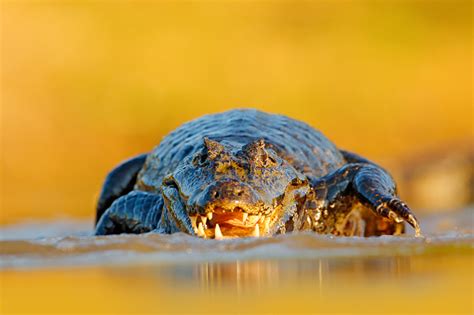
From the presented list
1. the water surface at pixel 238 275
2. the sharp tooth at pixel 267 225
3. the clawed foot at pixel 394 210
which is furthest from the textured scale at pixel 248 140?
the water surface at pixel 238 275

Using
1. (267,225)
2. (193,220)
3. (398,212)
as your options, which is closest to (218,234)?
(193,220)

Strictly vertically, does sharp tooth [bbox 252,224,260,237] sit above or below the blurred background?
below

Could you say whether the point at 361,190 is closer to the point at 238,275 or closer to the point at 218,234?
the point at 218,234

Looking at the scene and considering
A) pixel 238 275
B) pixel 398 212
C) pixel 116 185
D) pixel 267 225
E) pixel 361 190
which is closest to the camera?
pixel 238 275

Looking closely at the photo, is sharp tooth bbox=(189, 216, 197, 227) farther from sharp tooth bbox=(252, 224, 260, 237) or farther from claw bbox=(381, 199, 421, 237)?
claw bbox=(381, 199, 421, 237)

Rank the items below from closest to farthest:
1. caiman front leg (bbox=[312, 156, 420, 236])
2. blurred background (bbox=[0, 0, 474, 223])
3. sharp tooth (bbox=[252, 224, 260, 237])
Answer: sharp tooth (bbox=[252, 224, 260, 237]), caiman front leg (bbox=[312, 156, 420, 236]), blurred background (bbox=[0, 0, 474, 223])

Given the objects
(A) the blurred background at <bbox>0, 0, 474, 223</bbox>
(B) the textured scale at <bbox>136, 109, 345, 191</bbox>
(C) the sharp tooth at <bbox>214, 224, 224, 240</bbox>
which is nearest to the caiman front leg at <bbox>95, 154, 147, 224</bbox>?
(B) the textured scale at <bbox>136, 109, 345, 191</bbox>
